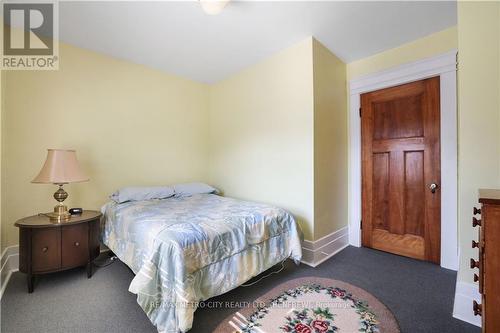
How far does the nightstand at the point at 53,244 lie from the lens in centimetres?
186

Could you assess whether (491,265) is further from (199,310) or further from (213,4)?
(213,4)

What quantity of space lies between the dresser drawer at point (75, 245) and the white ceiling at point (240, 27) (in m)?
1.95

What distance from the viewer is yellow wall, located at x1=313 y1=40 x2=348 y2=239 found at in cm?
246

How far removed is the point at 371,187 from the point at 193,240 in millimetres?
2361

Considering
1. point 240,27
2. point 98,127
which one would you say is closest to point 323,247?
point 240,27

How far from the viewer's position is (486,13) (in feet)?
4.63

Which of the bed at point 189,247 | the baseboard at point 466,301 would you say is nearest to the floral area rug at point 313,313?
the bed at point 189,247

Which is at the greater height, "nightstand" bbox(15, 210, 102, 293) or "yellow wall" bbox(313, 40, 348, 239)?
"yellow wall" bbox(313, 40, 348, 239)

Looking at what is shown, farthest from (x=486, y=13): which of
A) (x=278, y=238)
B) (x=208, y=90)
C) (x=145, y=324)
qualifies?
(x=208, y=90)

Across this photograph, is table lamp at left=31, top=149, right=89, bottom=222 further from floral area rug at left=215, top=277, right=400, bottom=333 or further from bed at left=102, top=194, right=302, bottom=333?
floral area rug at left=215, top=277, right=400, bottom=333

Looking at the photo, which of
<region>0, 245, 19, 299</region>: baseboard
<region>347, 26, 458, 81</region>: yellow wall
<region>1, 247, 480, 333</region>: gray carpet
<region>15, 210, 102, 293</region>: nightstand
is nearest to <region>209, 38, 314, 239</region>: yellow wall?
<region>1, 247, 480, 333</region>: gray carpet

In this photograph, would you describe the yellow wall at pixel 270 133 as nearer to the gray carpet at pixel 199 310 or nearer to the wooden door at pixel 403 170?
the gray carpet at pixel 199 310

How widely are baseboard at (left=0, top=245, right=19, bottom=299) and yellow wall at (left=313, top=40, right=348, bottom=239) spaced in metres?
2.93

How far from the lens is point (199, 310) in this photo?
5.41 ft
